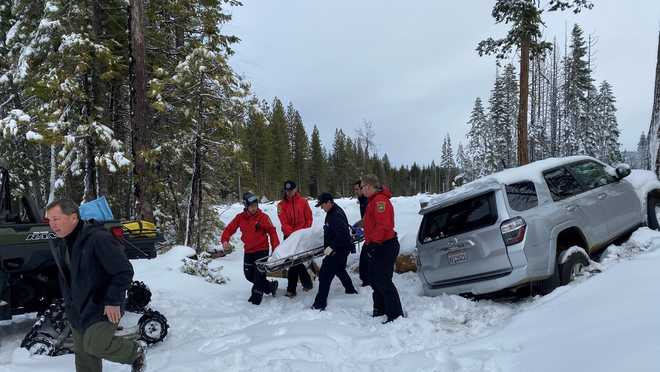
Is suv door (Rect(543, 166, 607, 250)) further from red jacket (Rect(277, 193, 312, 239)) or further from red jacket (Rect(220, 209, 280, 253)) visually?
red jacket (Rect(220, 209, 280, 253))

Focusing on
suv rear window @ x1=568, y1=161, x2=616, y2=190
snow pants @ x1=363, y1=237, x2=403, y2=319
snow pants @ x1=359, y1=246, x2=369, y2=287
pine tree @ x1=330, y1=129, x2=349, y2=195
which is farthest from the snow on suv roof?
pine tree @ x1=330, y1=129, x2=349, y2=195

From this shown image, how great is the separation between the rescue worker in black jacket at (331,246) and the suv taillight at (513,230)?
2.43 m

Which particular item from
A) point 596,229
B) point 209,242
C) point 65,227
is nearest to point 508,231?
point 596,229

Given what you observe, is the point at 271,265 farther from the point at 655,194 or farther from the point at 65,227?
the point at 655,194

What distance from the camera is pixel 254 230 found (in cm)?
809

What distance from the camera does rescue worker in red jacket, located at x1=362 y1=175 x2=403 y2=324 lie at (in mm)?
5836

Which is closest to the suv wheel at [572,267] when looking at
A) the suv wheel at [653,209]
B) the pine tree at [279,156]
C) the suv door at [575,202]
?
the suv door at [575,202]

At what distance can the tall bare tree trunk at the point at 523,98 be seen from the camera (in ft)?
48.6

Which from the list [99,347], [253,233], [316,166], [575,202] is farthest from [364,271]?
[316,166]

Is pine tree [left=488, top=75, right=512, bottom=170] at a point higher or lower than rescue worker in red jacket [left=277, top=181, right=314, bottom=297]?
higher

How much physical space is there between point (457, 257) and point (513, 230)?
2.90 ft

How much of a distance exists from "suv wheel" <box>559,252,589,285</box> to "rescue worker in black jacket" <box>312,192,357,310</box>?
3.07 metres

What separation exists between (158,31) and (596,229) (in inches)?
515

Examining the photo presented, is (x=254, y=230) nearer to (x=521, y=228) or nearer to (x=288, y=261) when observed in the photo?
(x=288, y=261)
